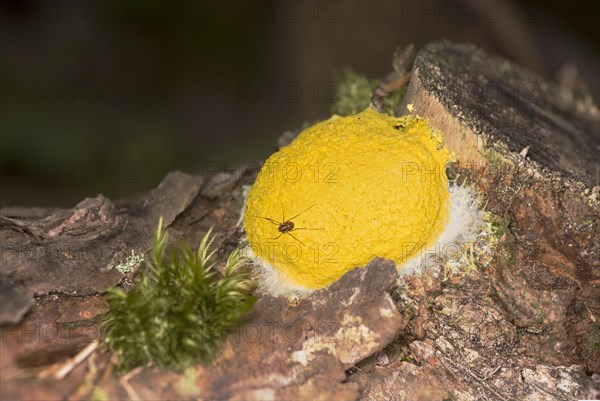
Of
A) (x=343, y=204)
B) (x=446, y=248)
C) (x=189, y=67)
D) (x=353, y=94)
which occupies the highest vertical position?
(x=189, y=67)

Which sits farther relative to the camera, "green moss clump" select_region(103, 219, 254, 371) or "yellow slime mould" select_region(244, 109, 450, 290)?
"yellow slime mould" select_region(244, 109, 450, 290)

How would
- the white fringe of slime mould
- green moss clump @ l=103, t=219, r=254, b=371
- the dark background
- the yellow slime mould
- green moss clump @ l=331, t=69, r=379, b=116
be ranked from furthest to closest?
A: the dark background → green moss clump @ l=331, t=69, r=379, b=116 → the white fringe of slime mould → the yellow slime mould → green moss clump @ l=103, t=219, r=254, b=371

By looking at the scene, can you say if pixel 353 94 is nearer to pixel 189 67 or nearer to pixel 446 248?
pixel 446 248

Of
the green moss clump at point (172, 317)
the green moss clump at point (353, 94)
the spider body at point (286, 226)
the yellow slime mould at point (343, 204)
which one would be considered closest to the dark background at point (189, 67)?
the green moss clump at point (353, 94)

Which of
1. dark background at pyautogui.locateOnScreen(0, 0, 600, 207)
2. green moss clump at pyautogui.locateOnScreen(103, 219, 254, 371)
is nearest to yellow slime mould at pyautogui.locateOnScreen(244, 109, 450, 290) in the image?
green moss clump at pyautogui.locateOnScreen(103, 219, 254, 371)

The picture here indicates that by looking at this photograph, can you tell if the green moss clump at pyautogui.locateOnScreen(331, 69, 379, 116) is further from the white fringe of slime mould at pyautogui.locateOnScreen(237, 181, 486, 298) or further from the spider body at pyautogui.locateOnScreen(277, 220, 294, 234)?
the spider body at pyautogui.locateOnScreen(277, 220, 294, 234)

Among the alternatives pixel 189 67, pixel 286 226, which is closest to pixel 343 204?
pixel 286 226

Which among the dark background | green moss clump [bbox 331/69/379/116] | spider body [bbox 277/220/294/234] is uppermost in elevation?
the dark background
